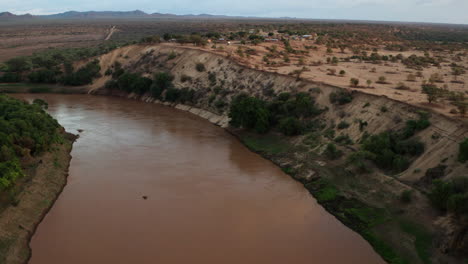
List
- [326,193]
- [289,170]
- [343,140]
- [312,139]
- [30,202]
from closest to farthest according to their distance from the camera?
[30,202], [326,193], [289,170], [343,140], [312,139]

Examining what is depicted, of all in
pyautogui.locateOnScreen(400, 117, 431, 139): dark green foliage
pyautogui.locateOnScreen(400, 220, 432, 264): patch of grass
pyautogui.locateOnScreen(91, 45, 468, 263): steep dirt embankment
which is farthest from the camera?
pyautogui.locateOnScreen(400, 117, 431, 139): dark green foliage

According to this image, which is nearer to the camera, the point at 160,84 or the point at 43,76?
the point at 160,84

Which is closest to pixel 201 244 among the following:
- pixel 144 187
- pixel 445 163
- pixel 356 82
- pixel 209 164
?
pixel 144 187

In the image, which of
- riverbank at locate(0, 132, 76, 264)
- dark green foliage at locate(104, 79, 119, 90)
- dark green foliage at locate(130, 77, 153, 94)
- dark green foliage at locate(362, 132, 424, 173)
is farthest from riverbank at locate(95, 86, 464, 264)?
dark green foliage at locate(104, 79, 119, 90)

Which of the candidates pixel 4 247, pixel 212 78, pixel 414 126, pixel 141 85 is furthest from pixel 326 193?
pixel 141 85

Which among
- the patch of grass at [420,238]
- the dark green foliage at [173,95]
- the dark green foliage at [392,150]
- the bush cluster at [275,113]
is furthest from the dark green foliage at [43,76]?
the patch of grass at [420,238]

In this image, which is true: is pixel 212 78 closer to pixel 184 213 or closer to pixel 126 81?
pixel 126 81

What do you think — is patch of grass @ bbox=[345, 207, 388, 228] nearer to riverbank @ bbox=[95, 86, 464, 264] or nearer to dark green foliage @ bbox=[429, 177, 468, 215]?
riverbank @ bbox=[95, 86, 464, 264]
